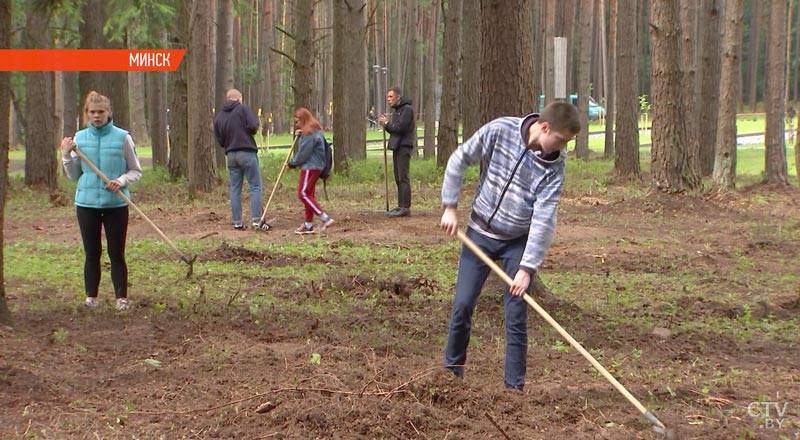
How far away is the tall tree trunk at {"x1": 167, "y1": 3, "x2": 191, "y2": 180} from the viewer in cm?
1898

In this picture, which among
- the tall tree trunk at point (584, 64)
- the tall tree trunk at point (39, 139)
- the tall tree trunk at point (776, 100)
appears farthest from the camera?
the tall tree trunk at point (584, 64)

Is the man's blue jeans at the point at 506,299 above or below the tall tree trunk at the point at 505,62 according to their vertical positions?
below

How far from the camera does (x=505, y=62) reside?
834 cm

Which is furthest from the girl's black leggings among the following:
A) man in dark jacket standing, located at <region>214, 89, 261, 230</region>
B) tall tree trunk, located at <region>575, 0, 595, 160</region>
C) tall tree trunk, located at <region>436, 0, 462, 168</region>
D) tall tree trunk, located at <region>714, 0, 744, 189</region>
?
tall tree trunk, located at <region>575, 0, 595, 160</region>

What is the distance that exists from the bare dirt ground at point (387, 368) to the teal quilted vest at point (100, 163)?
0.97 meters

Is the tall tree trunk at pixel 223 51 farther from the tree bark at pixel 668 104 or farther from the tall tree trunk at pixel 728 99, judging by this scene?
the tall tree trunk at pixel 728 99

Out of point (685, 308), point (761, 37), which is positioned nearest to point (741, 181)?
point (685, 308)

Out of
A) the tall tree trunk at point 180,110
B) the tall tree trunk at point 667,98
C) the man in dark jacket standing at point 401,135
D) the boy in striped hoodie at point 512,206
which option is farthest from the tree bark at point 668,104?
the boy in striped hoodie at point 512,206

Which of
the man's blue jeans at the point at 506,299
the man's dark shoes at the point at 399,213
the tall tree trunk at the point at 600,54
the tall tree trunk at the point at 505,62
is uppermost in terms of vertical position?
the tall tree trunk at the point at 600,54

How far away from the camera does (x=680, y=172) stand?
16500 mm

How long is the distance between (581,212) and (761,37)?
231 ft

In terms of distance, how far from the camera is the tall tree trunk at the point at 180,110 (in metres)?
19.0

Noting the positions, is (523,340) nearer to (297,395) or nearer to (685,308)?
(297,395)

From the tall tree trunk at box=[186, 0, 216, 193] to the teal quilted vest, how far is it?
31.6ft
